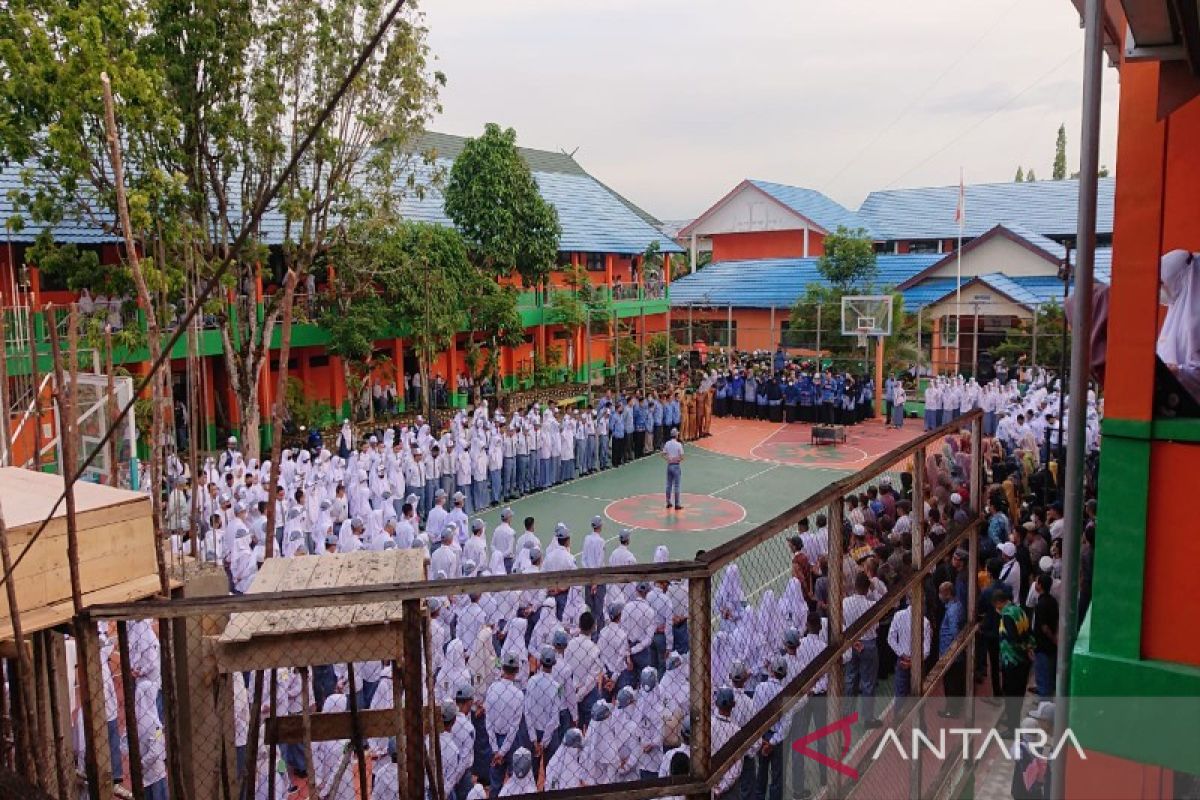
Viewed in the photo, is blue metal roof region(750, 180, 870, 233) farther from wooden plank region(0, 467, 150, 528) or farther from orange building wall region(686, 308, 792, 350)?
wooden plank region(0, 467, 150, 528)

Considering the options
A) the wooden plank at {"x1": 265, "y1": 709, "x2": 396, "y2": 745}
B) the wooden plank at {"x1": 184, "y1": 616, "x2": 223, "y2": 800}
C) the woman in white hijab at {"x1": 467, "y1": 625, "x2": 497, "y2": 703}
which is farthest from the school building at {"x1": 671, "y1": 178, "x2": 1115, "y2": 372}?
the wooden plank at {"x1": 184, "y1": 616, "x2": 223, "y2": 800}

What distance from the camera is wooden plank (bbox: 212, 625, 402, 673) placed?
10.8 feet

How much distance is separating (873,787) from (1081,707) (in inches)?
144

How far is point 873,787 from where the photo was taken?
644 cm

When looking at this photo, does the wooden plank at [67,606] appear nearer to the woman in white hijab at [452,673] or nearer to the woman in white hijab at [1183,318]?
the woman in white hijab at [452,673]

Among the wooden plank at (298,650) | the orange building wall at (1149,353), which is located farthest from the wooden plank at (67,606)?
the orange building wall at (1149,353)

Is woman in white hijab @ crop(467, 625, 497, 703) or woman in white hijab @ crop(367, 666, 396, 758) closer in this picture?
woman in white hijab @ crop(367, 666, 396, 758)

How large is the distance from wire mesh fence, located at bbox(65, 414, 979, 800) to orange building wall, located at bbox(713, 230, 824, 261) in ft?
82.7

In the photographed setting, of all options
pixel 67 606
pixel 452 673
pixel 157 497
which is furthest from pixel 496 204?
pixel 67 606

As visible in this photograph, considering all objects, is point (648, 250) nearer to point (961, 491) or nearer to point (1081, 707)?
point (961, 491)

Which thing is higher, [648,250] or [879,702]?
[648,250]

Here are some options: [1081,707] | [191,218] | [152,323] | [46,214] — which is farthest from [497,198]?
[1081,707]

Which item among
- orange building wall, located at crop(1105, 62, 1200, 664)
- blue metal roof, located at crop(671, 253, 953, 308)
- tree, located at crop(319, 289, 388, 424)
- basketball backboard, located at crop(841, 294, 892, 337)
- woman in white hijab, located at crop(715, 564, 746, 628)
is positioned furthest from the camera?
blue metal roof, located at crop(671, 253, 953, 308)

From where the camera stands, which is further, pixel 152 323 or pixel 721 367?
pixel 721 367
